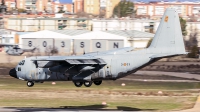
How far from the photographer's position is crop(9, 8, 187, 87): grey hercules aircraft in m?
49.4

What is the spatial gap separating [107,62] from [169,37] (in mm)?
6931

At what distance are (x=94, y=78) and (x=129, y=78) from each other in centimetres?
4958

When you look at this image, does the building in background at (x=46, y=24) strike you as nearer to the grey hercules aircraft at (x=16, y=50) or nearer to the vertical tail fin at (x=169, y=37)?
the grey hercules aircraft at (x=16, y=50)

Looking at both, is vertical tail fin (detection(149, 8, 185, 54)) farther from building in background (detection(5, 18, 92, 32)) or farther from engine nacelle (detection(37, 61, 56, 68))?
building in background (detection(5, 18, 92, 32))

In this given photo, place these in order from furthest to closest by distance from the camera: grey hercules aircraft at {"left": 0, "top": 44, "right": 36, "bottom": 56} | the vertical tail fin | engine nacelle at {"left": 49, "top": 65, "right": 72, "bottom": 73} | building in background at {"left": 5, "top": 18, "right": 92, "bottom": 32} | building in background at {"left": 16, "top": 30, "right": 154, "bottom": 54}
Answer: building in background at {"left": 5, "top": 18, "right": 92, "bottom": 32} < building in background at {"left": 16, "top": 30, "right": 154, "bottom": 54} < grey hercules aircraft at {"left": 0, "top": 44, "right": 36, "bottom": 56} < engine nacelle at {"left": 49, "top": 65, "right": 72, "bottom": 73} < the vertical tail fin

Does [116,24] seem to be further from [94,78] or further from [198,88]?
[94,78]

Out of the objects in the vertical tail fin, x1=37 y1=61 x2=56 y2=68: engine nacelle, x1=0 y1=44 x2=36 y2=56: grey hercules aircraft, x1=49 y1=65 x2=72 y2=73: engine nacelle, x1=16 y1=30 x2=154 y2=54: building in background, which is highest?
the vertical tail fin

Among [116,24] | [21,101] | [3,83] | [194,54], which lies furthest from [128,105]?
[116,24]

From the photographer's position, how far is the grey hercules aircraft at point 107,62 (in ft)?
162

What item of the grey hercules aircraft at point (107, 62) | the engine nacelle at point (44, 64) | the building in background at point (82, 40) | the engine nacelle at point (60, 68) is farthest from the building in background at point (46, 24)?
the engine nacelle at point (44, 64)

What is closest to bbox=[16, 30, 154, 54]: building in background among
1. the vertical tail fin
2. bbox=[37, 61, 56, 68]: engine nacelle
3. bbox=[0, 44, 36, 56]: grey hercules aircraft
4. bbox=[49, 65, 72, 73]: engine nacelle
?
bbox=[0, 44, 36, 56]: grey hercules aircraft

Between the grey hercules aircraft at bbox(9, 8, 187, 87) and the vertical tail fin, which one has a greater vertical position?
the vertical tail fin

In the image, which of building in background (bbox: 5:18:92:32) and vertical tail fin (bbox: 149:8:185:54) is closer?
vertical tail fin (bbox: 149:8:185:54)

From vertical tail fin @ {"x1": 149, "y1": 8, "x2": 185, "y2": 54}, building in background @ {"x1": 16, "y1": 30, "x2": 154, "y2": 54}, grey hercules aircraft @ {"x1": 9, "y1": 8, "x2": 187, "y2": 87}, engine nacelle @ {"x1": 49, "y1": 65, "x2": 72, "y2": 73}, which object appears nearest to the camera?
grey hercules aircraft @ {"x1": 9, "y1": 8, "x2": 187, "y2": 87}
